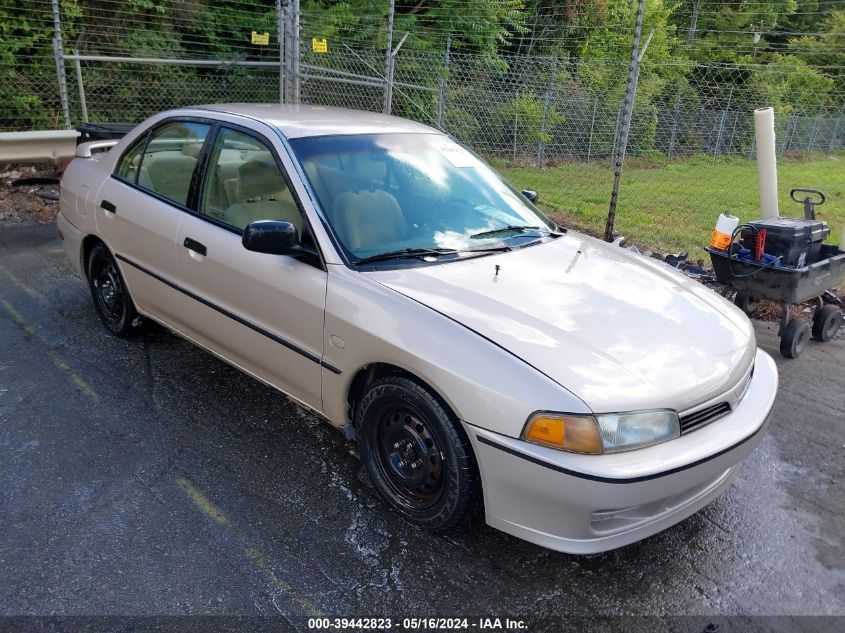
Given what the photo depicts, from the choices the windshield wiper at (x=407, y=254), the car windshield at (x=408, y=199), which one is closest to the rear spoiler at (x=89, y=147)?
the car windshield at (x=408, y=199)

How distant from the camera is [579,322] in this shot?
9.53 feet

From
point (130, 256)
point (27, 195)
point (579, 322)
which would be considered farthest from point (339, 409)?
point (27, 195)

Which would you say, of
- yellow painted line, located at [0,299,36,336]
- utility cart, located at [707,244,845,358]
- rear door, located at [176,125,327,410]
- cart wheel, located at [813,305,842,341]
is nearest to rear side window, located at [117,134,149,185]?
rear door, located at [176,125,327,410]

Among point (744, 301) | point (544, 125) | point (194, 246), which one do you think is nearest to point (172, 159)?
point (194, 246)

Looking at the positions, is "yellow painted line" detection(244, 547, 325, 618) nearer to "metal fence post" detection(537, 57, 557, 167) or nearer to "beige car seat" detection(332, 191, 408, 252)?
"beige car seat" detection(332, 191, 408, 252)

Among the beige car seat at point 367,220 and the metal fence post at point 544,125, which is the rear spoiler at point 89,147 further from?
the metal fence post at point 544,125

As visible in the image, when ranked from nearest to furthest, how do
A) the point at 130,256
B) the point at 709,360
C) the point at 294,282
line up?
the point at 709,360
the point at 294,282
the point at 130,256

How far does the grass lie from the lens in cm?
867

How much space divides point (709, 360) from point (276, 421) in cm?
224

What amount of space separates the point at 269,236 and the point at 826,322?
451cm

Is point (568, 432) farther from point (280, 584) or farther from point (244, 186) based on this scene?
point (244, 186)

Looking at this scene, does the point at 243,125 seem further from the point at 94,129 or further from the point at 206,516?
the point at 94,129

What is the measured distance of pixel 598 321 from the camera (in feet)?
9.64

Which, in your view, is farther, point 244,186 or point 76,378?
point 76,378
